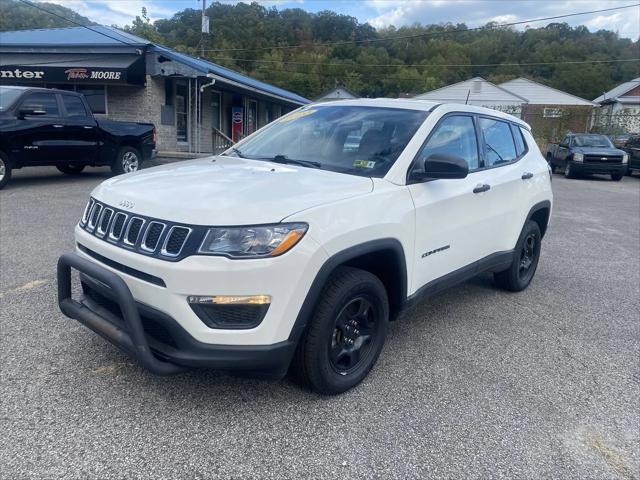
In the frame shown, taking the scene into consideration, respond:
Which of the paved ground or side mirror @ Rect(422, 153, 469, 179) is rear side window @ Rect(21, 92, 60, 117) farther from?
side mirror @ Rect(422, 153, 469, 179)

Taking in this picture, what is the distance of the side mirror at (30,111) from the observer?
31.8ft

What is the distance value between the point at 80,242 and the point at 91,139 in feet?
29.3

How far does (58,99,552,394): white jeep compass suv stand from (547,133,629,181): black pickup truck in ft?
56.8

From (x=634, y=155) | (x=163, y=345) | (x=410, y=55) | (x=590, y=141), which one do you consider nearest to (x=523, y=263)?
(x=163, y=345)

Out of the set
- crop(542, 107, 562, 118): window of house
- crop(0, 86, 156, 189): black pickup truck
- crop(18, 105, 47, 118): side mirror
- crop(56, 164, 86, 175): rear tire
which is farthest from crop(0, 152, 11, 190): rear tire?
crop(542, 107, 562, 118): window of house

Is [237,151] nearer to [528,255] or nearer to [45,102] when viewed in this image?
[528,255]

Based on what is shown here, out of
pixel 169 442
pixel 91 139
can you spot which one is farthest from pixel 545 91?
pixel 169 442

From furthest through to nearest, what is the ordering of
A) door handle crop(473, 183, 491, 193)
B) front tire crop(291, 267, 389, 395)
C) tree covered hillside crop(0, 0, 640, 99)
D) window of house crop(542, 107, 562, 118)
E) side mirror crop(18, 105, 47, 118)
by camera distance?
tree covered hillside crop(0, 0, 640, 99) → window of house crop(542, 107, 562, 118) → side mirror crop(18, 105, 47, 118) → door handle crop(473, 183, 491, 193) → front tire crop(291, 267, 389, 395)

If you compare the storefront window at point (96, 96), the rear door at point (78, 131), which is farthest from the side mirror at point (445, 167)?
the storefront window at point (96, 96)

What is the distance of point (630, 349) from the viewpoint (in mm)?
4094

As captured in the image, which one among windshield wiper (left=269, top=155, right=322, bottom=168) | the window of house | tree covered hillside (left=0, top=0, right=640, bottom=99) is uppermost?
tree covered hillside (left=0, top=0, right=640, bottom=99)

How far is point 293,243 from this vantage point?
259 cm

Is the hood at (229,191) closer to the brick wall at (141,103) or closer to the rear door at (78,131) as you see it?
the rear door at (78,131)

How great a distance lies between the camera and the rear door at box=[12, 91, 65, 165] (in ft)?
32.1
